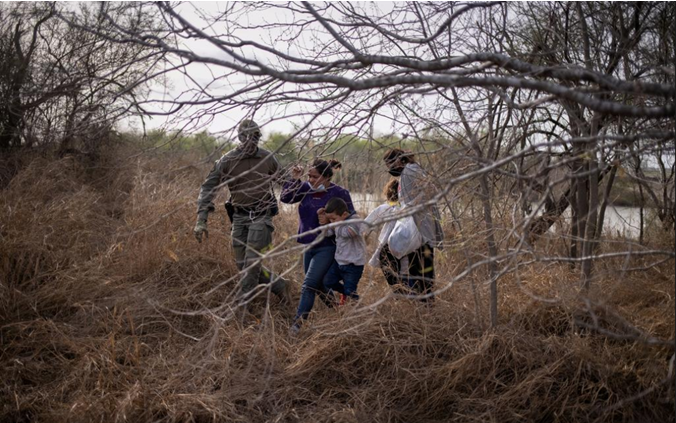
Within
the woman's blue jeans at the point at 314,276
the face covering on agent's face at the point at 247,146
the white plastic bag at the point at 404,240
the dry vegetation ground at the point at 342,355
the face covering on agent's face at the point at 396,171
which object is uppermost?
Result: the face covering on agent's face at the point at 247,146

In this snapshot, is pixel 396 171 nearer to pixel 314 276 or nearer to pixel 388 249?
pixel 388 249

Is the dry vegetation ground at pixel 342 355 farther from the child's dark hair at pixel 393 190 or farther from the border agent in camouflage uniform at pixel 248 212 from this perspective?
the child's dark hair at pixel 393 190

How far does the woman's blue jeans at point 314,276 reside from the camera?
547cm

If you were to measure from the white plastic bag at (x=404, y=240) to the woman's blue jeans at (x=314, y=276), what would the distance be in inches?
22.8

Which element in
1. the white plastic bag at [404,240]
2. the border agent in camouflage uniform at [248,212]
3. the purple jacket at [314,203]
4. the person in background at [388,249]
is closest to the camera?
the white plastic bag at [404,240]

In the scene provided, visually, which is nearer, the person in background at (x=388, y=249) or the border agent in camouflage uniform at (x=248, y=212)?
the person in background at (x=388, y=249)

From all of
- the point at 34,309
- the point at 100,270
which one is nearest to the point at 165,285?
the point at 100,270

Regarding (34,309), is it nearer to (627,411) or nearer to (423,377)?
(423,377)

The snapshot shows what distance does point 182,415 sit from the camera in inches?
165

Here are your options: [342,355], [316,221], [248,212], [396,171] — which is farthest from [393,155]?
[248,212]

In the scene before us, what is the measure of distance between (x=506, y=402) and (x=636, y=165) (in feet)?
9.57

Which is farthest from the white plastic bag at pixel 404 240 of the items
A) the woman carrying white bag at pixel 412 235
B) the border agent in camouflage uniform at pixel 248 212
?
the border agent in camouflage uniform at pixel 248 212

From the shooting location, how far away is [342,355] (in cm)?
464

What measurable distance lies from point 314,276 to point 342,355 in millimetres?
993
